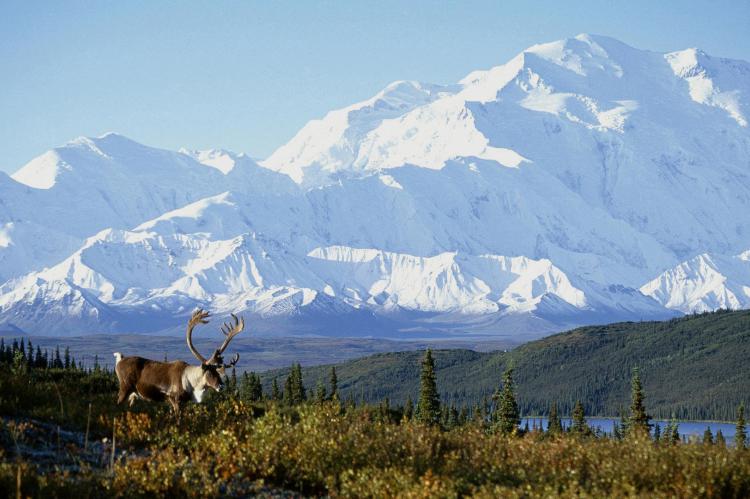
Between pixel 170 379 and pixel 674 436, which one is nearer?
pixel 170 379

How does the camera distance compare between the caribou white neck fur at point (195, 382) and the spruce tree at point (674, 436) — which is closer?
the spruce tree at point (674, 436)

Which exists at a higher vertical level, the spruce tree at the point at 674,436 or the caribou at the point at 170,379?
the caribou at the point at 170,379

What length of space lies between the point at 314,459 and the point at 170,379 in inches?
300

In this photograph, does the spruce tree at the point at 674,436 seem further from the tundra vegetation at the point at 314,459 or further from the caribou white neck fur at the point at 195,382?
the caribou white neck fur at the point at 195,382

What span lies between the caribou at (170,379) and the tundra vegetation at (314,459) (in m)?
1.30

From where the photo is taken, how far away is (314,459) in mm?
24422

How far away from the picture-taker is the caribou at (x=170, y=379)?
30250mm

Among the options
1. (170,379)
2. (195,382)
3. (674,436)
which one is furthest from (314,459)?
(674,436)

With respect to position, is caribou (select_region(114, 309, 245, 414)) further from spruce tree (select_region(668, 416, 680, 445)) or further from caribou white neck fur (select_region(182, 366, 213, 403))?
spruce tree (select_region(668, 416, 680, 445))

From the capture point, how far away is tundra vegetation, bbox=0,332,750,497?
73.1 feet

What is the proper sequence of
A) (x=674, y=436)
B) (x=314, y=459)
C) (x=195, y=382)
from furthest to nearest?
(x=674, y=436), (x=195, y=382), (x=314, y=459)

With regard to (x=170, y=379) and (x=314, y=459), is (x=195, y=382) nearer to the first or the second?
(x=170, y=379)

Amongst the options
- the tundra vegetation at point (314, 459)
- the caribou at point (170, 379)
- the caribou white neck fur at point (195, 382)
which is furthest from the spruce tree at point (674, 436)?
the caribou white neck fur at point (195, 382)

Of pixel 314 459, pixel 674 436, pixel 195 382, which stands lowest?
pixel 674 436
